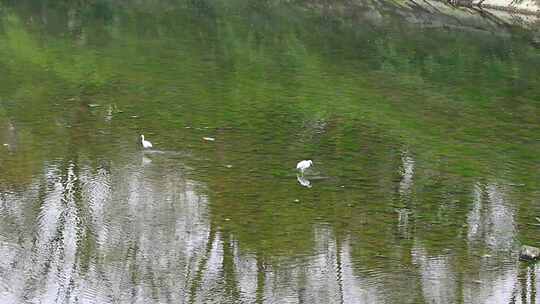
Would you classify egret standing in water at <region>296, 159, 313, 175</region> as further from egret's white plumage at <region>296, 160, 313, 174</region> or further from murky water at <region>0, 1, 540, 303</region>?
murky water at <region>0, 1, 540, 303</region>

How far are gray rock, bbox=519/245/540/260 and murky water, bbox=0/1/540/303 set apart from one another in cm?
15

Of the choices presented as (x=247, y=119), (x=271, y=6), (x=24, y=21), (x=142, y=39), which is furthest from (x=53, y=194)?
(x=271, y=6)

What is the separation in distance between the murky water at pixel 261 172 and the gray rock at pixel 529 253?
146mm

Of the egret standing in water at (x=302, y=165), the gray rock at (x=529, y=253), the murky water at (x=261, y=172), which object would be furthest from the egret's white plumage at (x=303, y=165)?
the gray rock at (x=529, y=253)

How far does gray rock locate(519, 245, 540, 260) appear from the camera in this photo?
11469mm

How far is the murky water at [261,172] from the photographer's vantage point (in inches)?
423

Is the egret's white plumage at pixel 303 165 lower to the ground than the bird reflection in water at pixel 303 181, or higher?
higher

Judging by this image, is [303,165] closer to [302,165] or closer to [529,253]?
[302,165]

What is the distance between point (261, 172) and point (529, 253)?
4.42m

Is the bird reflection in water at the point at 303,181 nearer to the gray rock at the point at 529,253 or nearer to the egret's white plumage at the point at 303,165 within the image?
the egret's white plumage at the point at 303,165

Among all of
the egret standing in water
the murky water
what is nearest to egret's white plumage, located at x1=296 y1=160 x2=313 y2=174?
the egret standing in water

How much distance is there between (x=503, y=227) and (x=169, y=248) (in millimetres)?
4659

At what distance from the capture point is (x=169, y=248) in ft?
37.3

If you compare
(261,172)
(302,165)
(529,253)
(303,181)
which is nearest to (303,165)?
(302,165)
